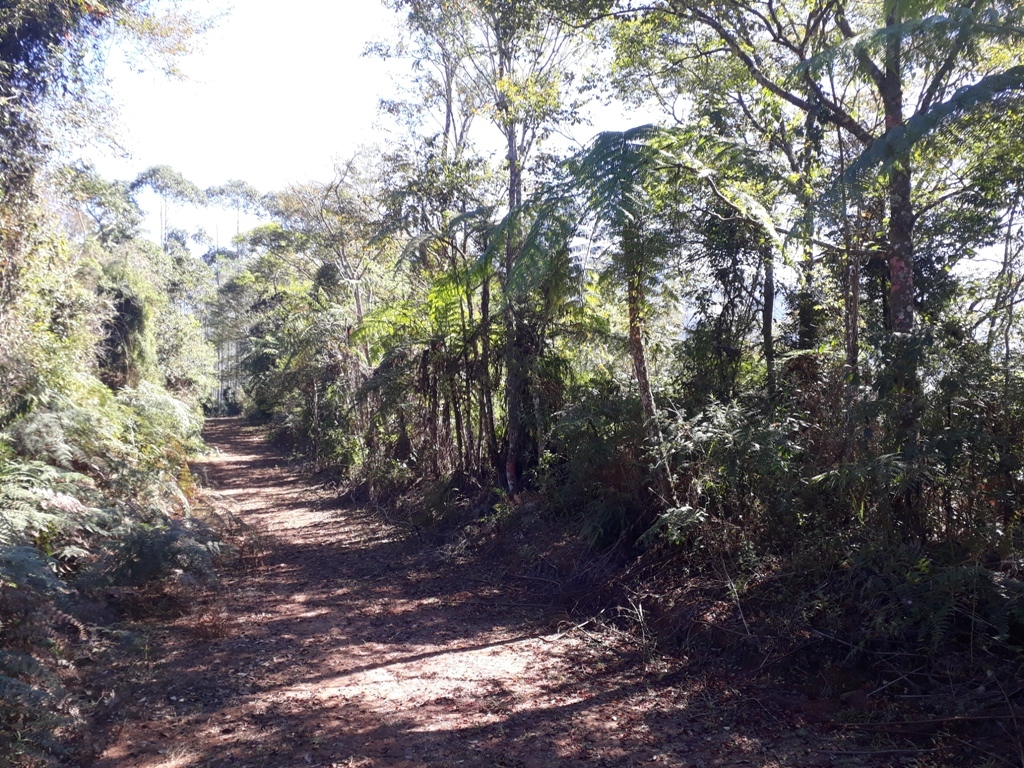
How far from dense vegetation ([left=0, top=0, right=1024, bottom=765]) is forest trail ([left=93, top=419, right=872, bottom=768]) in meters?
0.85

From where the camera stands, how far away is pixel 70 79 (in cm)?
1034

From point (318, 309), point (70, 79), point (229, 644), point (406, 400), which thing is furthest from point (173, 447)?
point (318, 309)

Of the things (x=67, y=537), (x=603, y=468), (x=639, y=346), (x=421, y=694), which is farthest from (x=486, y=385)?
(x=421, y=694)

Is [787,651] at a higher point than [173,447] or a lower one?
lower

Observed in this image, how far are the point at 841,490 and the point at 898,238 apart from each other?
2.32 metres

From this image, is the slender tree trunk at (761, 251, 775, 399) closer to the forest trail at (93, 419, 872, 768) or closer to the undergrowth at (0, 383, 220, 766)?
the forest trail at (93, 419, 872, 768)

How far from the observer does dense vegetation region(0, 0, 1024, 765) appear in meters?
5.09

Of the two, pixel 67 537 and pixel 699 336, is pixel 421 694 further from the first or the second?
pixel 699 336

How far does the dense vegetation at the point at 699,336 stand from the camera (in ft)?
16.7

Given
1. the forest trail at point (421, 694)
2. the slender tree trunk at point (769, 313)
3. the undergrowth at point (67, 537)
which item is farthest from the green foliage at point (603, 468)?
the undergrowth at point (67, 537)

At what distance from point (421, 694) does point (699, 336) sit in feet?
16.2

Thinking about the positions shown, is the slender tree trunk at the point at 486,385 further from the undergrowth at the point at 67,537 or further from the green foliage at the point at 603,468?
the undergrowth at the point at 67,537

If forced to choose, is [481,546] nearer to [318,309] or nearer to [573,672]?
[573,672]

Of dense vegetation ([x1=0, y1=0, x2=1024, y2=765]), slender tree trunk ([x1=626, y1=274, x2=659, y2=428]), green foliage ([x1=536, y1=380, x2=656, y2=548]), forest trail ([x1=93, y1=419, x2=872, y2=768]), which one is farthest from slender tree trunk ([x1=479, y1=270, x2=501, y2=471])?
slender tree trunk ([x1=626, y1=274, x2=659, y2=428])
